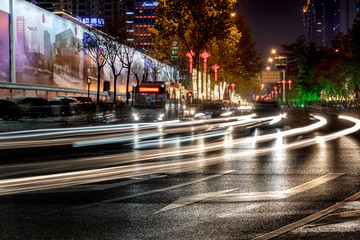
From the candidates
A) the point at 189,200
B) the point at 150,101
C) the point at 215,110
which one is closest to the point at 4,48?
the point at 150,101

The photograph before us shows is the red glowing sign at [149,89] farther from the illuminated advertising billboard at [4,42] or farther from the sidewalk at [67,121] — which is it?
the illuminated advertising billboard at [4,42]

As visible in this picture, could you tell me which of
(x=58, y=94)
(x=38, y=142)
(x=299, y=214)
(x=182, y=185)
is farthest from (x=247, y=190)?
(x=58, y=94)

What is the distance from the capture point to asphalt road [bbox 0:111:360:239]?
537 cm

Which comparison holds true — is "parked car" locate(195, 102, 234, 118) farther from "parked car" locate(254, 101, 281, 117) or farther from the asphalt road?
the asphalt road

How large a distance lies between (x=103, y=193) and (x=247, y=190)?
2.45 meters

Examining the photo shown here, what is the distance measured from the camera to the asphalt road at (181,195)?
5371 mm

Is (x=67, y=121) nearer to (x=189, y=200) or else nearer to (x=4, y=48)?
(x=4, y=48)

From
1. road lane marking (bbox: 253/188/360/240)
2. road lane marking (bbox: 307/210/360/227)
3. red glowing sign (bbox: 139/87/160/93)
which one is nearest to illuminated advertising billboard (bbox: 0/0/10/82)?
red glowing sign (bbox: 139/87/160/93)

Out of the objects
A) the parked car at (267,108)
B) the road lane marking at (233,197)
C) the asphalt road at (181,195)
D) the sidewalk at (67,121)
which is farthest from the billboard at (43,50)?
the road lane marking at (233,197)

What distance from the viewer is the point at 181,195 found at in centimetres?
742

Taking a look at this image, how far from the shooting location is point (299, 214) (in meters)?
6.07

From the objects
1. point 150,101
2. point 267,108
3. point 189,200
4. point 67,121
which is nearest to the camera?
point 189,200

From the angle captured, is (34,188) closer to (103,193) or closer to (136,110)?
(103,193)

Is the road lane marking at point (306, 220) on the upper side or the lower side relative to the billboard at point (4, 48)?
lower
